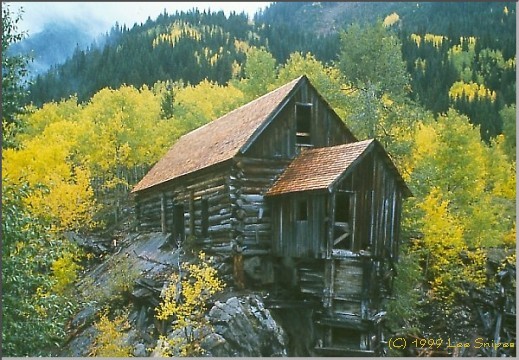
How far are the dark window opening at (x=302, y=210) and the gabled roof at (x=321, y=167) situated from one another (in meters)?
0.38

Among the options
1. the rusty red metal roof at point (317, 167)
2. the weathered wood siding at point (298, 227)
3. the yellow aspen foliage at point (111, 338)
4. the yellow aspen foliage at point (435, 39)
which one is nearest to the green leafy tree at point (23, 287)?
the yellow aspen foliage at point (111, 338)

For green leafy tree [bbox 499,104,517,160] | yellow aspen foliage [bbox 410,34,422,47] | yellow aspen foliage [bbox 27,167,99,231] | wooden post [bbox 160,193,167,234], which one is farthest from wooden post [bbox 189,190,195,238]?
yellow aspen foliage [bbox 410,34,422,47]

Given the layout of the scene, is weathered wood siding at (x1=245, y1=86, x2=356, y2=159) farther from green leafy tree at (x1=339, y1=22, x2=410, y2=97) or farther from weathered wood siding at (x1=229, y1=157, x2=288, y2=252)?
green leafy tree at (x1=339, y1=22, x2=410, y2=97)

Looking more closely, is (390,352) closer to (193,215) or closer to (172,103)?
(193,215)

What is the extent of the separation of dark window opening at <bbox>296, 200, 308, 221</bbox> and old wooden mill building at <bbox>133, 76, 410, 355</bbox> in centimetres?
2

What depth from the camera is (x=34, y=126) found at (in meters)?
13.8

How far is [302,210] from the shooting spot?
12055mm

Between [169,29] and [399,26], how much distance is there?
691 centimetres

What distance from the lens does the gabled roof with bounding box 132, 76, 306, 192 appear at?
1304 centimetres

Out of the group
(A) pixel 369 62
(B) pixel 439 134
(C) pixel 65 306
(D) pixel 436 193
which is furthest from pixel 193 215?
(A) pixel 369 62

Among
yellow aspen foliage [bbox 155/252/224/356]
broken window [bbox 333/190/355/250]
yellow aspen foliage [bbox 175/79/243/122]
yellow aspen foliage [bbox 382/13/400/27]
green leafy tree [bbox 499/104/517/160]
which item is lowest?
yellow aspen foliage [bbox 155/252/224/356]

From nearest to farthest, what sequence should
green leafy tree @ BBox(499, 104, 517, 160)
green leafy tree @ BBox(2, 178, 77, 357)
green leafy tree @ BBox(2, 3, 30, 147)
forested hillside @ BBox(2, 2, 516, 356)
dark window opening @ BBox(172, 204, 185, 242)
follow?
1. green leafy tree @ BBox(2, 178, 77, 357)
2. green leafy tree @ BBox(2, 3, 30, 147)
3. forested hillside @ BBox(2, 2, 516, 356)
4. green leafy tree @ BBox(499, 104, 517, 160)
5. dark window opening @ BBox(172, 204, 185, 242)

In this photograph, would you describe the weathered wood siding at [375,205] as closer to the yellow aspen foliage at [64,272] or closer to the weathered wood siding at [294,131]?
the weathered wood siding at [294,131]

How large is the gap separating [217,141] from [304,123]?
8.24 ft
